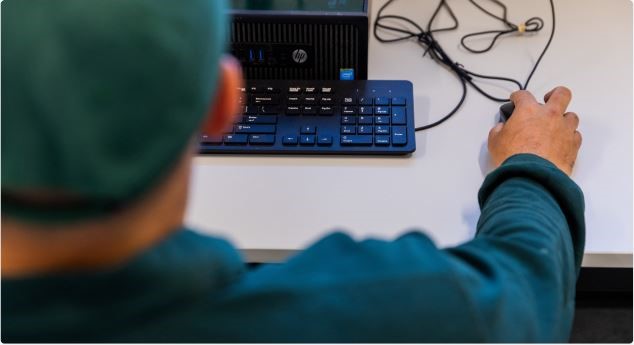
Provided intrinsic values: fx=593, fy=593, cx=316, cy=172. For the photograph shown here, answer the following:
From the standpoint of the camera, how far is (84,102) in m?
0.34

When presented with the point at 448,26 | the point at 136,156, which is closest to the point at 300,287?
the point at 136,156

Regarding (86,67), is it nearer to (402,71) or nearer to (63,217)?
(63,217)

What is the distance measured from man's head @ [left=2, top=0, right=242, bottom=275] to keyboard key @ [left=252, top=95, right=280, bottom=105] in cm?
47

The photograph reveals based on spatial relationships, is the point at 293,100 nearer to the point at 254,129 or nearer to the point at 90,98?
the point at 254,129

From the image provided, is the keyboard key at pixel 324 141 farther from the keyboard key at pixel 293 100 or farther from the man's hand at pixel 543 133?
the man's hand at pixel 543 133

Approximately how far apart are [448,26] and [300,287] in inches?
26.8

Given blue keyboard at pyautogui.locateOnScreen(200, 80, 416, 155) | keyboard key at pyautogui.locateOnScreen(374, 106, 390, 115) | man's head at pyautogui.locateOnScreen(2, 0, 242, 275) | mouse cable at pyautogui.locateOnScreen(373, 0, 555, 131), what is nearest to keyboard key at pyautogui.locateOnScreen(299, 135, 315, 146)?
blue keyboard at pyautogui.locateOnScreen(200, 80, 416, 155)

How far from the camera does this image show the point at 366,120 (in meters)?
0.83

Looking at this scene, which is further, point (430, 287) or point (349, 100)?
point (349, 100)

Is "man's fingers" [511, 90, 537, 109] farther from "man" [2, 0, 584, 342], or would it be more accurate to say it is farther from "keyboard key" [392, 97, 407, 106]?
"man" [2, 0, 584, 342]

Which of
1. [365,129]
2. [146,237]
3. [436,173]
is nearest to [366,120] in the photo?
[365,129]

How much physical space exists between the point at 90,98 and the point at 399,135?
522mm

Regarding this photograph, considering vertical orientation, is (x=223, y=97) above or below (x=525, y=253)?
above

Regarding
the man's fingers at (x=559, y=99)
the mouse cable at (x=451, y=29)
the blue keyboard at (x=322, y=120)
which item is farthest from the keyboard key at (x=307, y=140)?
the man's fingers at (x=559, y=99)
